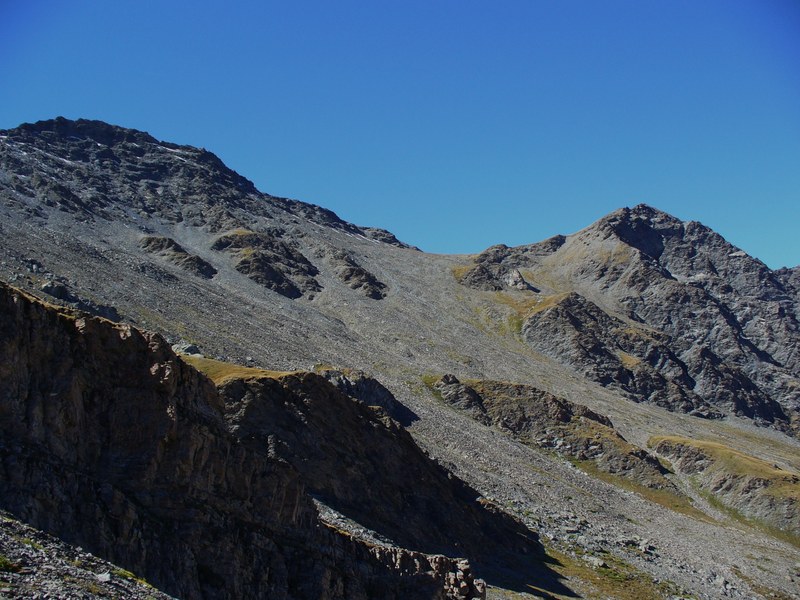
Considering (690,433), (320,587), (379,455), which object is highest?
(690,433)

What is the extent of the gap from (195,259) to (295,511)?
5619 inches

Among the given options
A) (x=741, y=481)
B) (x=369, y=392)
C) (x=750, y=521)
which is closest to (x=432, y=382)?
(x=369, y=392)

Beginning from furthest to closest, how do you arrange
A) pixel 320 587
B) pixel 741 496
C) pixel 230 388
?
pixel 741 496
pixel 230 388
pixel 320 587

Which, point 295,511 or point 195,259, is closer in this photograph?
point 295,511

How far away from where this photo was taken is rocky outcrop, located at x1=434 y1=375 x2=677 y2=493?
12125cm

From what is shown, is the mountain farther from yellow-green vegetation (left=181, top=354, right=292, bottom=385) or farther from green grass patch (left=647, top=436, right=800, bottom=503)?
green grass patch (left=647, top=436, right=800, bottom=503)

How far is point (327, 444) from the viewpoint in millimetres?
64688

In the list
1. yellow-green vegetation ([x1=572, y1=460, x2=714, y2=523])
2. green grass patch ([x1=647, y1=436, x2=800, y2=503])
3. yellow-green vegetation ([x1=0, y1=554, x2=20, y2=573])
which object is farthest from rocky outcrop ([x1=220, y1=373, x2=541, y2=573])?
green grass patch ([x1=647, y1=436, x2=800, y2=503])

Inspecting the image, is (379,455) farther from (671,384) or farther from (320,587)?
(671,384)

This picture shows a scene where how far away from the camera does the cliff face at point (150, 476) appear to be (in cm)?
3038

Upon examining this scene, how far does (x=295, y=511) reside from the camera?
137 feet

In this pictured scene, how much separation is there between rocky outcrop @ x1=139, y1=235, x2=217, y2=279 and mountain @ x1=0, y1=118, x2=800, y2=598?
0.68m

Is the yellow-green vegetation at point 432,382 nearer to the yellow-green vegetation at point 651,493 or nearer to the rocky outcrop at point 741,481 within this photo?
the yellow-green vegetation at point 651,493

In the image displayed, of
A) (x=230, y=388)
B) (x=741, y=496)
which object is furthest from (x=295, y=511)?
(x=741, y=496)
